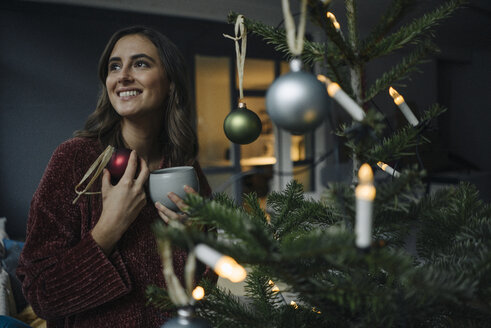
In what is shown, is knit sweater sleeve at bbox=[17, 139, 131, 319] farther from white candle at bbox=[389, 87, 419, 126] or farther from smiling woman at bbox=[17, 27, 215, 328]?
white candle at bbox=[389, 87, 419, 126]

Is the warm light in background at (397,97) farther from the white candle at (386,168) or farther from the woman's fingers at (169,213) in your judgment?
the woman's fingers at (169,213)

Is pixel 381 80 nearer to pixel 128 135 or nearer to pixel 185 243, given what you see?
pixel 185 243

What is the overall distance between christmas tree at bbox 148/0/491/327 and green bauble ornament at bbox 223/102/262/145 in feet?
0.35

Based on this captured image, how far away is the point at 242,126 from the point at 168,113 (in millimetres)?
488

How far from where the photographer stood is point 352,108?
35 cm

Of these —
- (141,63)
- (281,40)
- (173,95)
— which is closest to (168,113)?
(173,95)

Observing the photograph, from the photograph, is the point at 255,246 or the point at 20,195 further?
the point at 20,195

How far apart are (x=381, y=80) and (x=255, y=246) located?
0.89 feet

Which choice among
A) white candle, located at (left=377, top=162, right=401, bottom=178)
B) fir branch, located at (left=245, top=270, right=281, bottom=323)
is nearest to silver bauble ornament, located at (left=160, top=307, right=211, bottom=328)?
fir branch, located at (left=245, top=270, right=281, bottom=323)

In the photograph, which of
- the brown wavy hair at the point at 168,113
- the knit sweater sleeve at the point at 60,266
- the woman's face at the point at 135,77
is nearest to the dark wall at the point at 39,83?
the brown wavy hair at the point at 168,113

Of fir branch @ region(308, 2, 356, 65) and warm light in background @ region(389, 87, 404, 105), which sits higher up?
fir branch @ region(308, 2, 356, 65)

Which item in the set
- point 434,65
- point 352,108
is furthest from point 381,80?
point 434,65

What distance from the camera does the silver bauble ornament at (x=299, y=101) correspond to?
1.12 ft

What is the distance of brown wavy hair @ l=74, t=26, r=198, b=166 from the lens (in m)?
0.95
